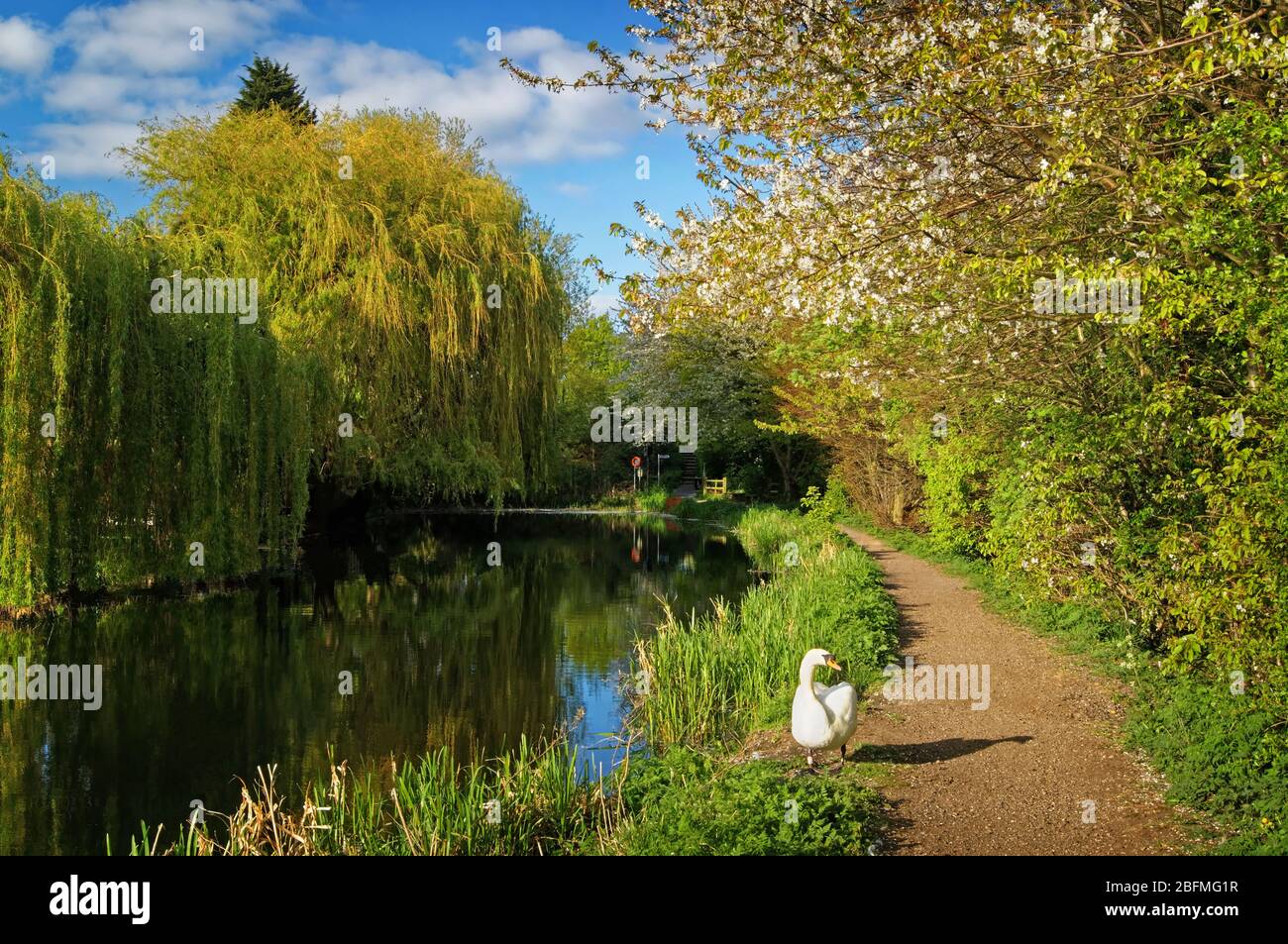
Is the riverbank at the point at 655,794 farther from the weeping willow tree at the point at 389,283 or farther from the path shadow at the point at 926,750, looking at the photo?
the weeping willow tree at the point at 389,283

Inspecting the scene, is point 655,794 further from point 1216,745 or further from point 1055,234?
point 1055,234

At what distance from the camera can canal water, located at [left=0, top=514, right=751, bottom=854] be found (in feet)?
25.8

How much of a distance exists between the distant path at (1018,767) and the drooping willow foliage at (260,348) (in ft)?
35.2

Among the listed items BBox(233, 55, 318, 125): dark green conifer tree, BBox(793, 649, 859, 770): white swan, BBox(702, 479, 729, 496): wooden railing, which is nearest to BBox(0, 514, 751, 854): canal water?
BBox(793, 649, 859, 770): white swan

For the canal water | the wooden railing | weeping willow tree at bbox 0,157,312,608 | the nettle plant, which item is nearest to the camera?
the nettle plant

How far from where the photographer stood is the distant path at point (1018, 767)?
5.44 m

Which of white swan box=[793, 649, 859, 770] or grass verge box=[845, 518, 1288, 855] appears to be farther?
white swan box=[793, 649, 859, 770]

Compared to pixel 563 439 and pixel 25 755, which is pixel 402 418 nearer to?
pixel 25 755

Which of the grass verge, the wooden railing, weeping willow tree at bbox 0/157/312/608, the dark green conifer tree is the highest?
the dark green conifer tree

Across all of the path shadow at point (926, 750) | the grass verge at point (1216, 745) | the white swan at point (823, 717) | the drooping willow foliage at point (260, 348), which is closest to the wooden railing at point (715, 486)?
the drooping willow foliage at point (260, 348)

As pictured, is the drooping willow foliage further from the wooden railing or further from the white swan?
the wooden railing

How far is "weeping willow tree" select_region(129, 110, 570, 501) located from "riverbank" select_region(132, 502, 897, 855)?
11931mm

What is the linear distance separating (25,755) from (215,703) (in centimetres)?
201
